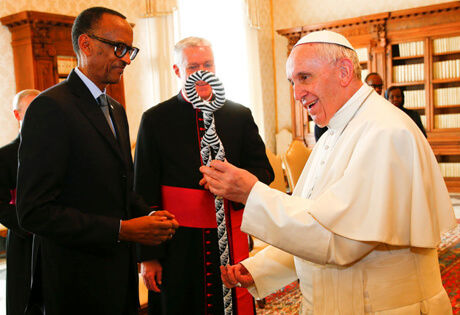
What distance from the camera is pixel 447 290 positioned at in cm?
400

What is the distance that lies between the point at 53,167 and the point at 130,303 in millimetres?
675

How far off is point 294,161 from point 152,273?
290 cm

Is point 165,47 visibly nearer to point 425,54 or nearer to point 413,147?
point 425,54

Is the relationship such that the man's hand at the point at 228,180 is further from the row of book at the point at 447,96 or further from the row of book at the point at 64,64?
the row of book at the point at 447,96

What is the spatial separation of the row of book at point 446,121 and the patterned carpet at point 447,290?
382 cm

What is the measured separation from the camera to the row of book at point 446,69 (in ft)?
27.3

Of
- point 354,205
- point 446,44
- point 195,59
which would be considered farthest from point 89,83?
point 446,44

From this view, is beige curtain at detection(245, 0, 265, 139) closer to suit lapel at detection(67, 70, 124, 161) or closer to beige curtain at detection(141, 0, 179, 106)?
beige curtain at detection(141, 0, 179, 106)

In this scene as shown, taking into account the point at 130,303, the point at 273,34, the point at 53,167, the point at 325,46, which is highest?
the point at 273,34

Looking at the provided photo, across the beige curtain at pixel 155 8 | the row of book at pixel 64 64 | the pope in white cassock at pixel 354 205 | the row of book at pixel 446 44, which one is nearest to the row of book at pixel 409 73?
the row of book at pixel 446 44

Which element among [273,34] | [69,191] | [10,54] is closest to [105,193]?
[69,191]

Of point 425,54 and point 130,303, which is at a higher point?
point 425,54

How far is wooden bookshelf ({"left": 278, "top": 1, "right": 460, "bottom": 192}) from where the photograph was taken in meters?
8.35

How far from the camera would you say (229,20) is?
8.92 m
